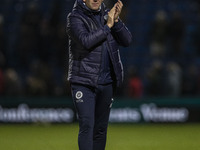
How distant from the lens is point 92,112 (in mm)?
6527

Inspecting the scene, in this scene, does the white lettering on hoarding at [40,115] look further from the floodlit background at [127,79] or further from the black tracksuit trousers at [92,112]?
the black tracksuit trousers at [92,112]

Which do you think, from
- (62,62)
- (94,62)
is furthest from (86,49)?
(62,62)

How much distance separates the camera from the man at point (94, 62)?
252 inches

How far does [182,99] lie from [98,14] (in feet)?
29.7

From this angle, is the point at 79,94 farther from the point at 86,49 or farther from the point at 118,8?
the point at 118,8

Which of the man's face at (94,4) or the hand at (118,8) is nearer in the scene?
the hand at (118,8)

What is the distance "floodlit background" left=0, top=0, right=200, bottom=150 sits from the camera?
15.3 meters

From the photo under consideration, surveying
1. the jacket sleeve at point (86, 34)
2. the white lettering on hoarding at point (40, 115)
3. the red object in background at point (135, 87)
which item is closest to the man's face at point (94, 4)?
the jacket sleeve at point (86, 34)

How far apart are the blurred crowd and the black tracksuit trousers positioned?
343 inches

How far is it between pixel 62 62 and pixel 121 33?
10366 mm

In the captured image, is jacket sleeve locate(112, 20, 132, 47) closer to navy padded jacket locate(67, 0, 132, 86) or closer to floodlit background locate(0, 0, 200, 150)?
navy padded jacket locate(67, 0, 132, 86)

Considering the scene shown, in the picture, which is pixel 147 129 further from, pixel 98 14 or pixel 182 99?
pixel 98 14

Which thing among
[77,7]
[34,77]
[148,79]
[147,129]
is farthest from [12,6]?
[77,7]

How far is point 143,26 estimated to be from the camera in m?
18.3
